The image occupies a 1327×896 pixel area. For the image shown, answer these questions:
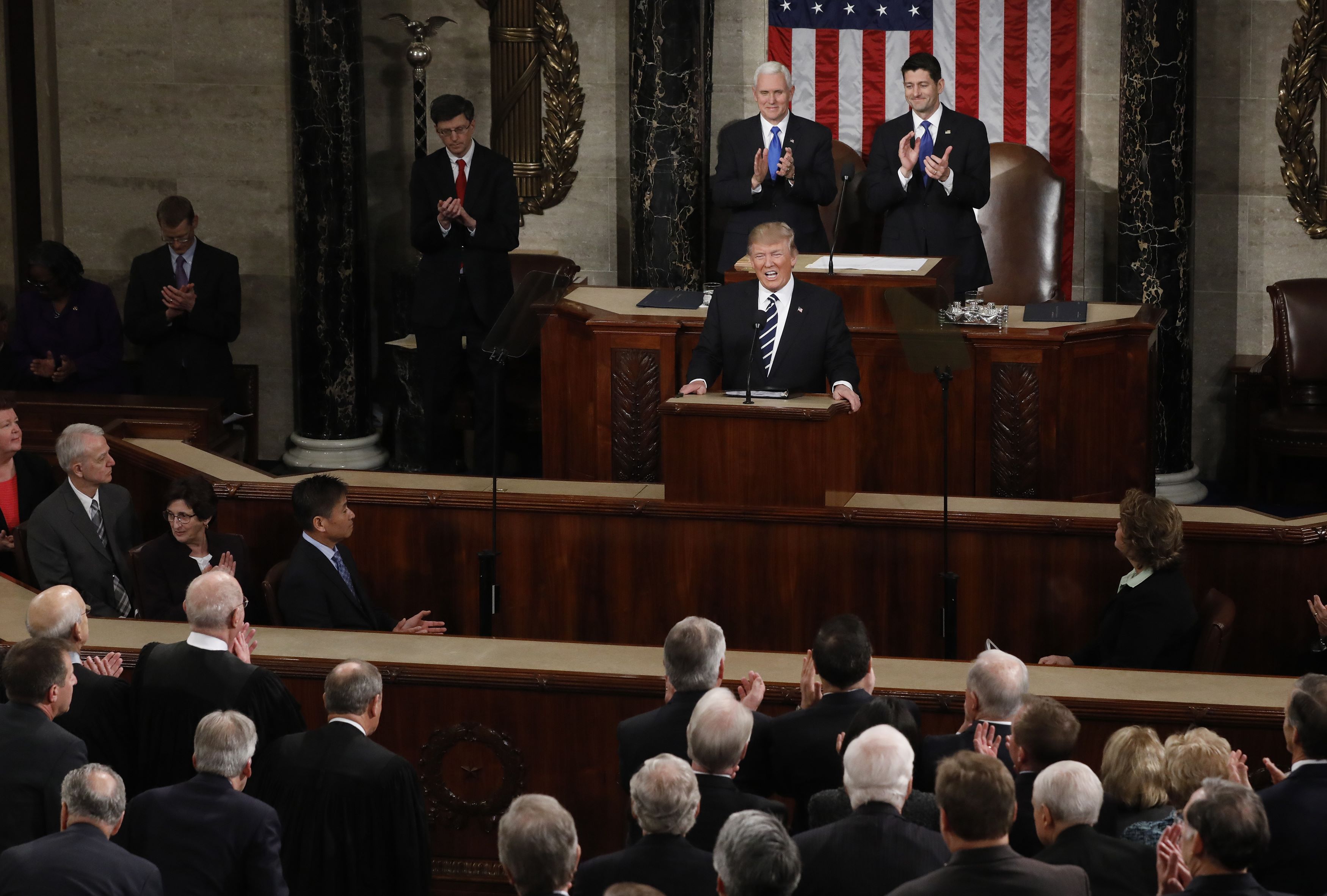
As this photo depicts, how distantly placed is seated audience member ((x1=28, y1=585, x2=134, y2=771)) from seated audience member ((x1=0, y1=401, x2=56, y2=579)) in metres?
2.46

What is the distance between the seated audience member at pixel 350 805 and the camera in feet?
15.8

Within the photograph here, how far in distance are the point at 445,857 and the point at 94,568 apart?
90.2 inches

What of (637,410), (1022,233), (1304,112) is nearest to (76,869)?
(637,410)

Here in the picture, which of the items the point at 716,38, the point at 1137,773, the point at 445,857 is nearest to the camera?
the point at 1137,773

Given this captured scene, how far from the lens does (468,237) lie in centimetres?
975

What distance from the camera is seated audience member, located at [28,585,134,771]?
5.34 meters

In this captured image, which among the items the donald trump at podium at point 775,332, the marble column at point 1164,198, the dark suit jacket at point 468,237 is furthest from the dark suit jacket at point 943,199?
the dark suit jacket at point 468,237

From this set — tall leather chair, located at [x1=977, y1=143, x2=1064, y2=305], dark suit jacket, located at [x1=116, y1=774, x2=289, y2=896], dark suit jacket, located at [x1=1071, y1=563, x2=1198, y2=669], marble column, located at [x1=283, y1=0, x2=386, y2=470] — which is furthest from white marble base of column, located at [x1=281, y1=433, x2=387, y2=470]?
dark suit jacket, located at [x1=116, y1=774, x2=289, y2=896]

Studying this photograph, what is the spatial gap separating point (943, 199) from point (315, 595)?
4289mm

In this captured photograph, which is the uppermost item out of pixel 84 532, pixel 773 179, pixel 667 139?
pixel 667 139

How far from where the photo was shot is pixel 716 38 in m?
11.5

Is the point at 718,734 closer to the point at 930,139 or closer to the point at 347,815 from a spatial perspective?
the point at 347,815

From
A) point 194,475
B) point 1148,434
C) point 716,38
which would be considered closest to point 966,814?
point 194,475

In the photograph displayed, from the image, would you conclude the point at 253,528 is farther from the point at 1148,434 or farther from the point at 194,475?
the point at 1148,434
